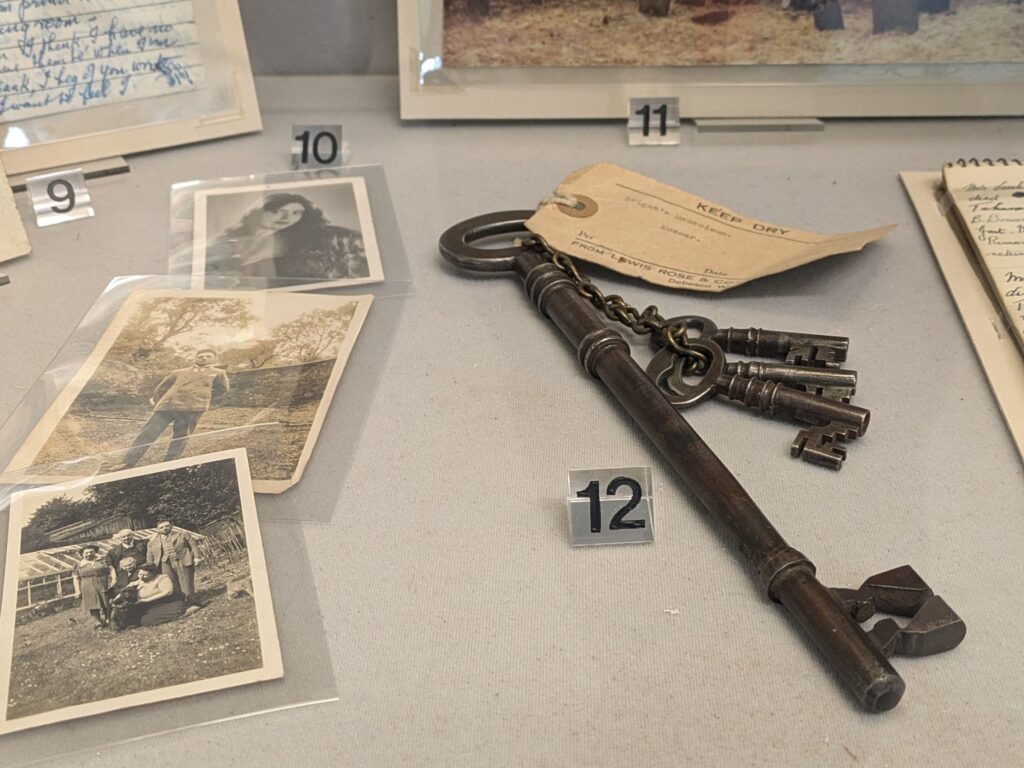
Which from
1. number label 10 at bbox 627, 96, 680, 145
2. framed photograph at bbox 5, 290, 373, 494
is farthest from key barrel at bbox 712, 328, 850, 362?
number label 10 at bbox 627, 96, 680, 145

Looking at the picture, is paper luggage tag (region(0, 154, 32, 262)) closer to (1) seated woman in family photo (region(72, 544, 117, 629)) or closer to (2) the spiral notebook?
(1) seated woman in family photo (region(72, 544, 117, 629))

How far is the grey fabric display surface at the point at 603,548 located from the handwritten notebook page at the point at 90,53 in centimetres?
15

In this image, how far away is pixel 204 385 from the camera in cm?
125

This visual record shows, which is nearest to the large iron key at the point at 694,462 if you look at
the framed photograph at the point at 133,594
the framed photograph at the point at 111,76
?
the framed photograph at the point at 133,594

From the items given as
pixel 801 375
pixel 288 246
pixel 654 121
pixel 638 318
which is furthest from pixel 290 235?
pixel 801 375

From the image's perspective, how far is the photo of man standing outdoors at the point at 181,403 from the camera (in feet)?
3.74

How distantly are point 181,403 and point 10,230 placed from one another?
48cm

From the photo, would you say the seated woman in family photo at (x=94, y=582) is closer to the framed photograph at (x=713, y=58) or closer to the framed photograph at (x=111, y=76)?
the framed photograph at (x=111, y=76)

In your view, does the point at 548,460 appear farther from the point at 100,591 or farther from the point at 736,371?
the point at 100,591

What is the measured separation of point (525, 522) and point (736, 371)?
333 mm

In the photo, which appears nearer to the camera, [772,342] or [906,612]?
[906,612]

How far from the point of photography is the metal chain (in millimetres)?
1251

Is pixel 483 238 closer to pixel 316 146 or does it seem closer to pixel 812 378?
pixel 316 146

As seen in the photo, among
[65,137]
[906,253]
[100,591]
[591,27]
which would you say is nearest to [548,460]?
[100,591]
